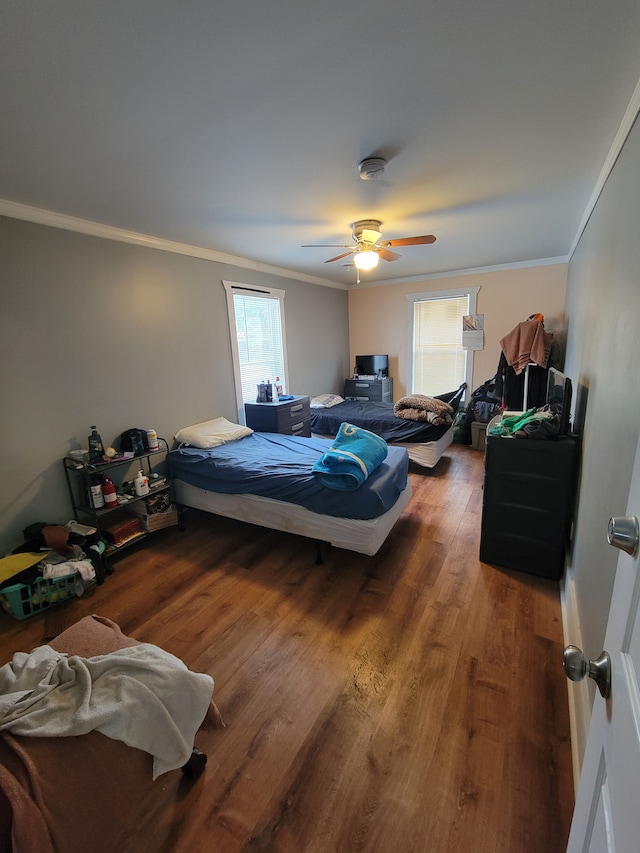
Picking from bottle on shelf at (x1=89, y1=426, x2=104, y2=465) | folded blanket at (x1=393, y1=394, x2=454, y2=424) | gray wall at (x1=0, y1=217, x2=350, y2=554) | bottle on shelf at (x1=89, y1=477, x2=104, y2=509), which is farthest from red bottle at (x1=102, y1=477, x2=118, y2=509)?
folded blanket at (x1=393, y1=394, x2=454, y2=424)

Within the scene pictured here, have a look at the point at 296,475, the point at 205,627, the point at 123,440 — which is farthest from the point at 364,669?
the point at 123,440

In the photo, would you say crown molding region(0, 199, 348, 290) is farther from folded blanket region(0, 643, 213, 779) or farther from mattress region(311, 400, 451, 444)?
folded blanket region(0, 643, 213, 779)

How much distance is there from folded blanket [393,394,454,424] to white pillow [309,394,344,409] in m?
1.13

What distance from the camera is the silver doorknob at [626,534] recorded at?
2.00ft

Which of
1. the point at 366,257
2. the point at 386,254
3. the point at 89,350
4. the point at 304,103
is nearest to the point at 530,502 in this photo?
the point at 366,257

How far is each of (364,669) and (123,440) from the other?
7.98 ft

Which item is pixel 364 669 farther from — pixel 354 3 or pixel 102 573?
pixel 354 3

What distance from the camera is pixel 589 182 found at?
2.20 meters

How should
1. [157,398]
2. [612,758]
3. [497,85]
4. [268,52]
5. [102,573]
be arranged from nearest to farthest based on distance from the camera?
1. [612,758]
2. [268,52]
3. [497,85]
4. [102,573]
5. [157,398]

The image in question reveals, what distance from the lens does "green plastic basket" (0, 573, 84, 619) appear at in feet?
6.83

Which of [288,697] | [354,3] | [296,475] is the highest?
[354,3]

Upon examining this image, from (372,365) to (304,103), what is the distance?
456 cm

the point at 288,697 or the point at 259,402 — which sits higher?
the point at 259,402

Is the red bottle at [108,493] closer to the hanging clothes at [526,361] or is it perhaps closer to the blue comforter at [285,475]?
the blue comforter at [285,475]
